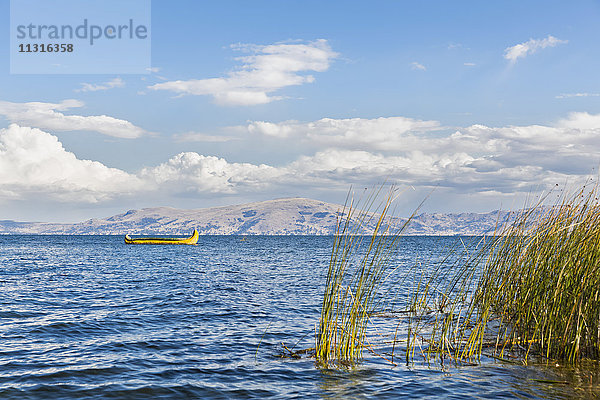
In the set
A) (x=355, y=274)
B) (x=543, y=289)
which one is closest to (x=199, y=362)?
(x=355, y=274)

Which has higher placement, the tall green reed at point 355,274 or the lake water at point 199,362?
the tall green reed at point 355,274

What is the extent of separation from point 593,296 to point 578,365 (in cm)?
139

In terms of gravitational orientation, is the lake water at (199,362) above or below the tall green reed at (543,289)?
below

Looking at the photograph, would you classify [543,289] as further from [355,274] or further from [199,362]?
[199,362]

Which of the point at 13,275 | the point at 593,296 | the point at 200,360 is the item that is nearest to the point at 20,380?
the point at 200,360

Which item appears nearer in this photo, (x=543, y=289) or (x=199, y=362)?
(x=543, y=289)

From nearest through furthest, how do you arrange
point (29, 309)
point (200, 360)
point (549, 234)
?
point (549, 234) < point (200, 360) < point (29, 309)

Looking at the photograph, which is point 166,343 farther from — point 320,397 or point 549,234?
point 549,234

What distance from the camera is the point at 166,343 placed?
12469mm

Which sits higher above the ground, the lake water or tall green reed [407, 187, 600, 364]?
tall green reed [407, 187, 600, 364]

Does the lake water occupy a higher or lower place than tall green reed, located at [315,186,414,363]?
lower

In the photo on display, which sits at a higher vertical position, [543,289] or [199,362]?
[543,289]

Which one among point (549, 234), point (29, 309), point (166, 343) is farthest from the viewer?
point (29, 309)

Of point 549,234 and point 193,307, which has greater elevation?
point 549,234
